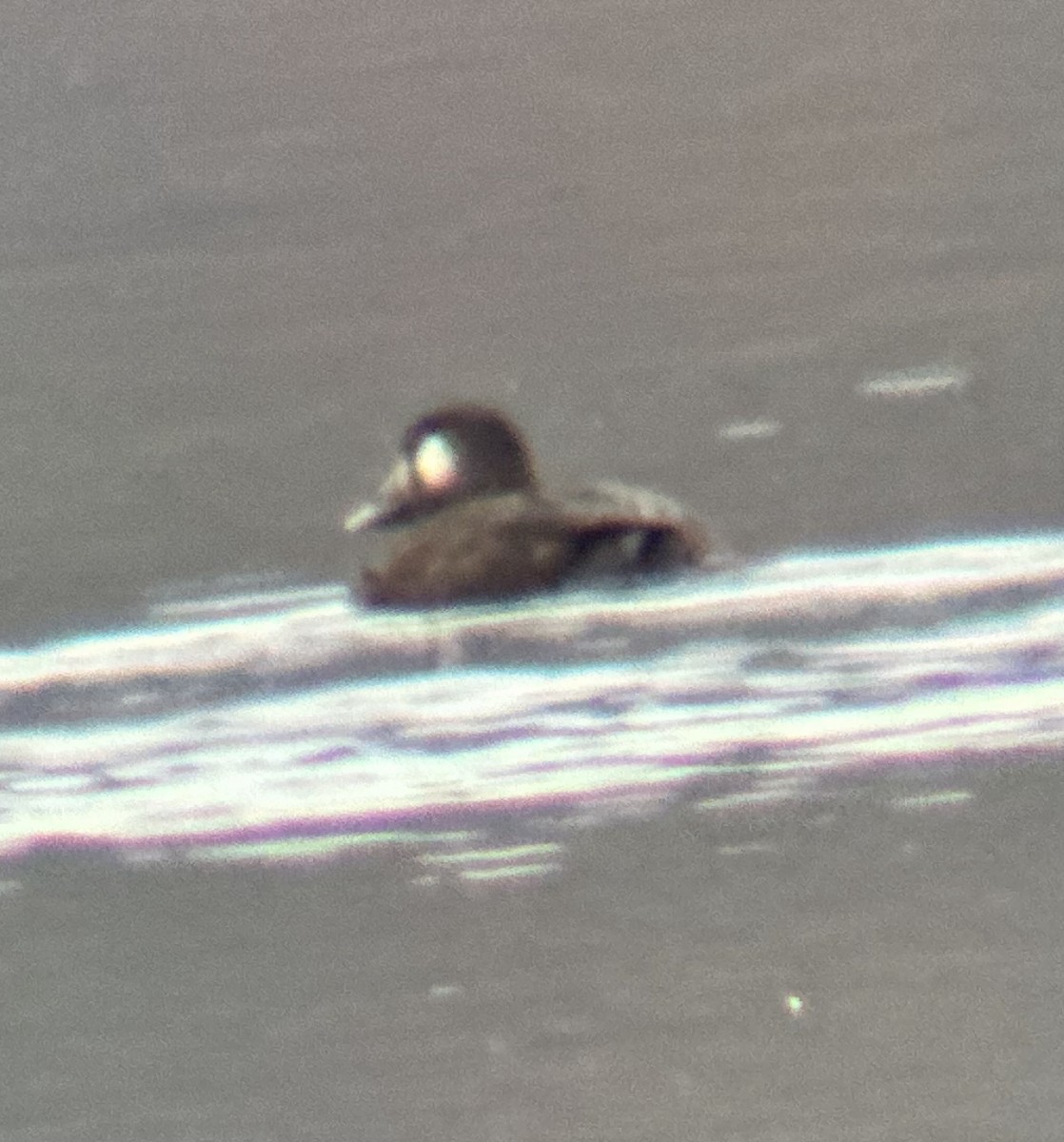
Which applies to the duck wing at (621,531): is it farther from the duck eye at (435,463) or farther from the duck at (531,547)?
the duck eye at (435,463)

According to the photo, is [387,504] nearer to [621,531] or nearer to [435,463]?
[435,463]

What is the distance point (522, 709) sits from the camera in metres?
3.23

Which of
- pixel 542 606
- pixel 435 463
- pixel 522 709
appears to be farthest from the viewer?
pixel 435 463

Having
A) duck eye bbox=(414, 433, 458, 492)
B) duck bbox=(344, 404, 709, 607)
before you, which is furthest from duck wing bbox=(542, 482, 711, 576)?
duck eye bbox=(414, 433, 458, 492)

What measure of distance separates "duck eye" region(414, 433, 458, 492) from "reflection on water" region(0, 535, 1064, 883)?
477mm

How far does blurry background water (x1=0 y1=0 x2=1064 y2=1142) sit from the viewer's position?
2.40 m

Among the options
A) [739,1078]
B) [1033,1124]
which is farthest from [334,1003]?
[1033,1124]

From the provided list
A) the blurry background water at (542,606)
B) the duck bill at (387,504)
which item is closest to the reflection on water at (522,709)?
the blurry background water at (542,606)

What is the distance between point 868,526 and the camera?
14.1ft

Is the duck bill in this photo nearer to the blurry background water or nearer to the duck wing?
the blurry background water

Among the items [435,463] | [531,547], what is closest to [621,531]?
[531,547]

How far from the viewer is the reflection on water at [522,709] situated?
2852mm

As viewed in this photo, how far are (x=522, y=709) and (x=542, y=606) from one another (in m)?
0.57

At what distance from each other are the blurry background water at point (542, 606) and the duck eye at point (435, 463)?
0.85 ft
